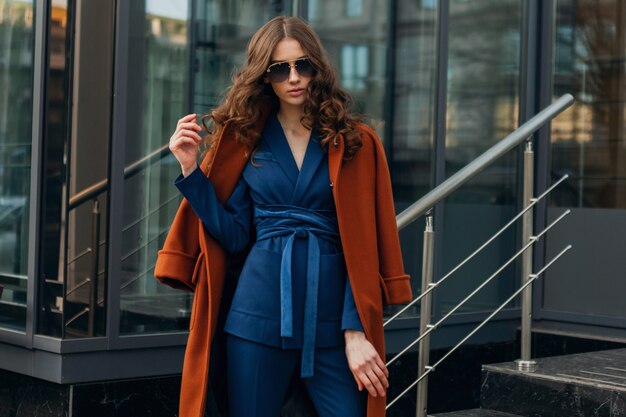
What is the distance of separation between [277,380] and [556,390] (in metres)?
2.00

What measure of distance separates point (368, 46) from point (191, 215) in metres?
3.56

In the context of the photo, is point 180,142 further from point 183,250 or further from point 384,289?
point 384,289

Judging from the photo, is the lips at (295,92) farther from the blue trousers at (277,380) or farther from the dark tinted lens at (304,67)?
the blue trousers at (277,380)

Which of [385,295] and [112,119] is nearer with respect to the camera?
[385,295]

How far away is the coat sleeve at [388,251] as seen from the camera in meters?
2.84

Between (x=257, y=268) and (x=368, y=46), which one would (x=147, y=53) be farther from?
(x=257, y=268)

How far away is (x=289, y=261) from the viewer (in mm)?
2756

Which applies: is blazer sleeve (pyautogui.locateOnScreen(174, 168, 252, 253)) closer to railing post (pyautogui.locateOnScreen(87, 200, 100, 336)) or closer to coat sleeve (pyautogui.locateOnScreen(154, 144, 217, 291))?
coat sleeve (pyautogui.locateOnScreen(154, 144, 217, 291))

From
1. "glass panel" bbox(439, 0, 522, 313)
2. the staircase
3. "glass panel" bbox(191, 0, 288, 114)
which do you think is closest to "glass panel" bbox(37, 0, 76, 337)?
"glass panel" bbox(191, 0, 288, 114)

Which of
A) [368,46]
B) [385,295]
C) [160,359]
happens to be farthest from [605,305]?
[385,295]

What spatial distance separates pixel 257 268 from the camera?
2.80 m

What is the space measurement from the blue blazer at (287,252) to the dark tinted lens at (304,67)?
0.52ft

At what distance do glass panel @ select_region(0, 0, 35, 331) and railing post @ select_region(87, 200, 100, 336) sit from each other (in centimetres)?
36

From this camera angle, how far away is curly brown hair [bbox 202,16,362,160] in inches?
110
